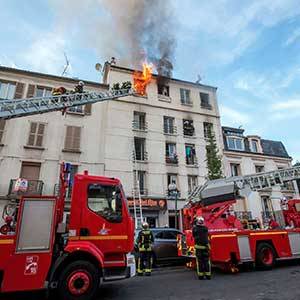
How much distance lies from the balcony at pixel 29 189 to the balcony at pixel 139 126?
849 centimetres

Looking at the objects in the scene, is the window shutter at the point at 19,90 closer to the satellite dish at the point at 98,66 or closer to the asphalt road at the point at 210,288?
the satellite dish at the point at 98,66

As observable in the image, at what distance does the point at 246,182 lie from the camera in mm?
10719

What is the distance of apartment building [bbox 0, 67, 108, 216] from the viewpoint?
1703cm

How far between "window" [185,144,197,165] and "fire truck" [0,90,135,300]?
15825 millimetres

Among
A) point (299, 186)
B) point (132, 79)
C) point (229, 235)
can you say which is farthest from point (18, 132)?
point (299, 186)

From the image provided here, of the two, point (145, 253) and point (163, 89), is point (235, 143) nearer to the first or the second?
point (163, 89)

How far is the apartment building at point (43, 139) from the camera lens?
17031 mm

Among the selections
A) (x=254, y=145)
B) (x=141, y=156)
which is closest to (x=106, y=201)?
(x=141, y=156)

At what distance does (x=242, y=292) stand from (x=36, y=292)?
506 cm

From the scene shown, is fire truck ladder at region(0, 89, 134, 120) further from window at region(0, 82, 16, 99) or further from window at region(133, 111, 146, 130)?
window at region(0, 82, 16, 99)

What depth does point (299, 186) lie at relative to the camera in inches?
922

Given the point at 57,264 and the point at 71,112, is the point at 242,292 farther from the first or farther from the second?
the point at 71,112

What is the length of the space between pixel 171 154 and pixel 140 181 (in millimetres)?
3754

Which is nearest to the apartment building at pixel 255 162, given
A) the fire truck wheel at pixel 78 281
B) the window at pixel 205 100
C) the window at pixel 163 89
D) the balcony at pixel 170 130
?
the window at pixel 205 100
